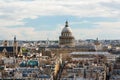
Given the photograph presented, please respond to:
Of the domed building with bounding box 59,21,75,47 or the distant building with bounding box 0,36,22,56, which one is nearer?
the distant building with bounding box 0,36,22,56

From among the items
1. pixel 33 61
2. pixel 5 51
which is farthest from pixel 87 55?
pixel 33 61

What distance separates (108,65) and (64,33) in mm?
38593

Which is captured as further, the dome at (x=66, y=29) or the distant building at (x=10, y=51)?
the dome at (x=66, y=29)

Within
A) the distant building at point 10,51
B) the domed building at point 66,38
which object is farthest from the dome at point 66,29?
the distant building at point 10,51

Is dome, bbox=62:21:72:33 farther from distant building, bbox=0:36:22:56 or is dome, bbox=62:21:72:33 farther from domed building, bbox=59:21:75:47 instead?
distant building, bbox=0:36:22:56

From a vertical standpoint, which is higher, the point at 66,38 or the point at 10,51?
the point at 66,38

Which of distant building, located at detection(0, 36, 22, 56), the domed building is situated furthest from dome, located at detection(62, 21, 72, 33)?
distant building, located at detection(0, 36, 22, 56)

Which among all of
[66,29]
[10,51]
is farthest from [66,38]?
[10,51]

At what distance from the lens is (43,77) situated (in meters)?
65.1

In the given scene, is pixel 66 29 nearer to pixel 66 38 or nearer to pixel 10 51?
pixel 66 38

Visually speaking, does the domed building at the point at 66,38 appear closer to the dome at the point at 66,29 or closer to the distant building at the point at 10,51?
the dome at the point at 66,29

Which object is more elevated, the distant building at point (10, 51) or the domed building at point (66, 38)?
the domed building at point (66, 38)

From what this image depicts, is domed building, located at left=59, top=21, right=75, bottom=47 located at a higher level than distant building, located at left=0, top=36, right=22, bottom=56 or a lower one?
higher

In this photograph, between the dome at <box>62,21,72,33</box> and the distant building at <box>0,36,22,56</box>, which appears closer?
the distant building at <box>0,36,22,56</box>
